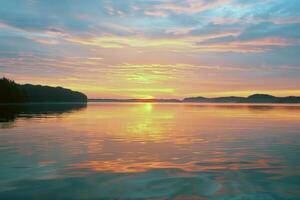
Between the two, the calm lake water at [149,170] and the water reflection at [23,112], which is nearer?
the calm lake water at [149,170]

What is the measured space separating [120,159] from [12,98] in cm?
16767

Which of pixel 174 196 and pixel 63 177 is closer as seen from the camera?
pixel 174 196

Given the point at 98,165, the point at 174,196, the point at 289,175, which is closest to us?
the point at 174,196

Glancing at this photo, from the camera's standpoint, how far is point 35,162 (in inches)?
821

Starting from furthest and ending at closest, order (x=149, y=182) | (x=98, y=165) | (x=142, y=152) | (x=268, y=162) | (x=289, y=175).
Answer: (x=142, y=152) < (x=268, y=162) < (x=98, y=165) < (x=289, y=175) < (x=149, y=182)

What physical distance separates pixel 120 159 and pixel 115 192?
7.71 meters

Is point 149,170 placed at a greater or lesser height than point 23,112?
lesser

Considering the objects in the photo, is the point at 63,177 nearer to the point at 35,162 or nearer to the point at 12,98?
the point at 35,162

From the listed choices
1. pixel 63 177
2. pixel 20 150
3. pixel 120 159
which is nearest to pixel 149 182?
pixel 63 177

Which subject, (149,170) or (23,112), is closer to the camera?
(149,170)

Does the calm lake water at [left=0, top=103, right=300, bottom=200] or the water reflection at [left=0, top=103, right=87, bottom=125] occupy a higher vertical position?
the water reflection at [left=0, top=103, right=87, bottom=125]

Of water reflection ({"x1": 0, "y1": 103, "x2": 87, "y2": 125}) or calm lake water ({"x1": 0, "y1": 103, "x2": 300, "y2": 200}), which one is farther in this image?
water reflection ({"x1": 0, "y1": 103, "x2": 87, "y2": 125})

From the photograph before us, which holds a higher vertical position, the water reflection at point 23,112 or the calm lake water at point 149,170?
the water reflection at point 23,112

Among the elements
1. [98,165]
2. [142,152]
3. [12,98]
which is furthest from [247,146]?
[12,98]
